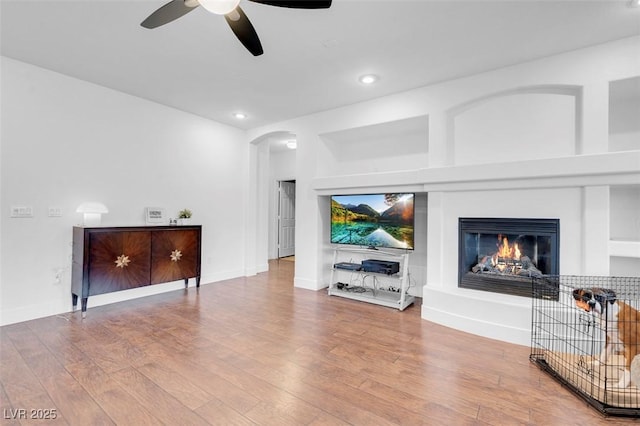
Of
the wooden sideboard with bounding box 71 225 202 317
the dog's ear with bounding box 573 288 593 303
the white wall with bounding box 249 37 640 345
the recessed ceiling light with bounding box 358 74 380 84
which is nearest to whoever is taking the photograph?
the dog's ear with bounding box 573 288 593 303

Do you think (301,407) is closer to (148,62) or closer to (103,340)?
(103,340)

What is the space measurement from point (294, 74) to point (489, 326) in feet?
10.8

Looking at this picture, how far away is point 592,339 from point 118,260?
4.43 meters

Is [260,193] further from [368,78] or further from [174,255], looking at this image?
[368,78]

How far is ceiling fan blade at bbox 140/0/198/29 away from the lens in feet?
5.87

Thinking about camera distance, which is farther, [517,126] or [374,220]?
[374,220]

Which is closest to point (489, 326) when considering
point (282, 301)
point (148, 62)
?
point (282, 301)

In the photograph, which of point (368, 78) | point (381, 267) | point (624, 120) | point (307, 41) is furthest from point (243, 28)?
point (624, 120)

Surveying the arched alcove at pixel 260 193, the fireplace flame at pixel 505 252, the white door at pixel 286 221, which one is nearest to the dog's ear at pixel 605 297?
the fireplace flame at pixel 505 252

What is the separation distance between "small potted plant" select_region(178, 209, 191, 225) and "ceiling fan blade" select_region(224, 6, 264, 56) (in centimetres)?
280

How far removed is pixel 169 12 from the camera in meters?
1.88

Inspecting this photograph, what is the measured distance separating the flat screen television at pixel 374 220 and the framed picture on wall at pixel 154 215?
2.47m

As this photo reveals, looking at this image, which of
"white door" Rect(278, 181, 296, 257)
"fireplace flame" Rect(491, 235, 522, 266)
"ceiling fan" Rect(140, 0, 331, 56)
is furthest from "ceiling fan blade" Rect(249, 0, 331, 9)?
"white door" Rect(278, 181, 296, 257)

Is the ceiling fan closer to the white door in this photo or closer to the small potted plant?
the small potted plant
